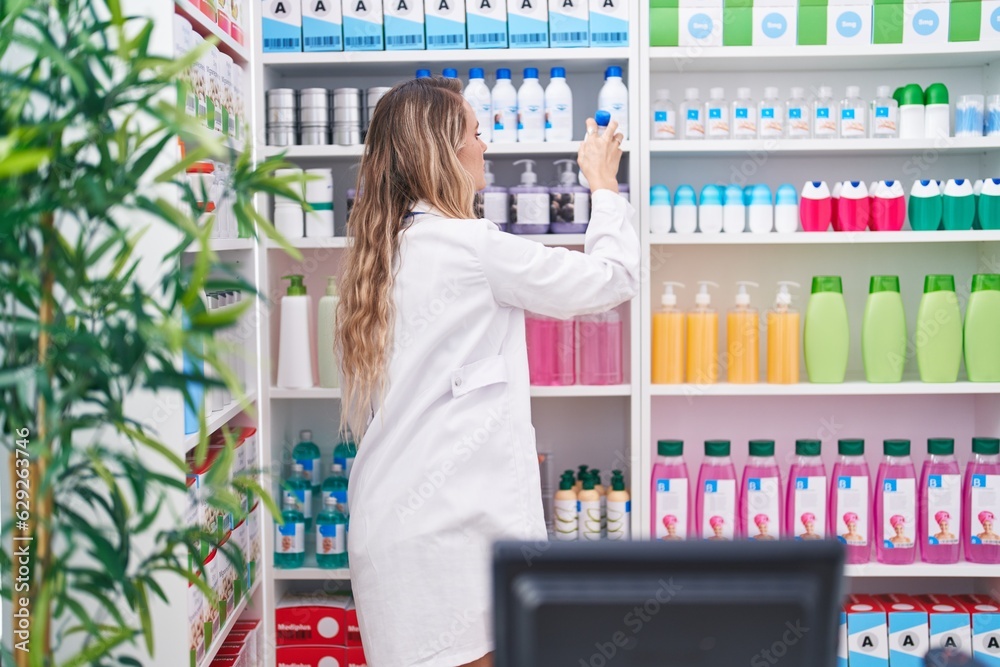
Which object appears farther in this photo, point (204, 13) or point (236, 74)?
point (236, 74)

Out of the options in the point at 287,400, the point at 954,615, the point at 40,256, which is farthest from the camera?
the point at 287,400

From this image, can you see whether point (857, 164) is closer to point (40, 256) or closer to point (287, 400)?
point (287, 400)

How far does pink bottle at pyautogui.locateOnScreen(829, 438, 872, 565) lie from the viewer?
109 inches

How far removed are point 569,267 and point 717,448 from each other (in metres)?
1.04

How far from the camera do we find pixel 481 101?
269 cm

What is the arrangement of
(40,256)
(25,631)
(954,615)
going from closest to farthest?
(40,256)
(25,631)
(954,615)

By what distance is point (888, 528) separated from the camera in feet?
9.10

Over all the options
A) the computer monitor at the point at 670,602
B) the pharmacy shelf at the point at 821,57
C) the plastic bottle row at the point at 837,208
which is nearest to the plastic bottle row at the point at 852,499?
the plastic bottle row at the point at 837,208

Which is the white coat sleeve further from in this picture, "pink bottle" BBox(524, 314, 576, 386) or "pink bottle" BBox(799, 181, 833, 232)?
"pink bottle" BBox(799, 181, 833, 232)

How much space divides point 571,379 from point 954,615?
125 centimetres

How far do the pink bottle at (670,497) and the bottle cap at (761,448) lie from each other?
0.66 ft

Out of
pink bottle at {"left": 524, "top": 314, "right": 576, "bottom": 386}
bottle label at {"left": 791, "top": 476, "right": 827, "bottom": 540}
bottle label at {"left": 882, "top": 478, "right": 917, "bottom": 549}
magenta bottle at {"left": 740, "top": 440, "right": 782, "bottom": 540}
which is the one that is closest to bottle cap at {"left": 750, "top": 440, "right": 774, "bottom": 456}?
magenta bottle at {"left": 740, "top": 440, "right": 782, "bottom": 540}

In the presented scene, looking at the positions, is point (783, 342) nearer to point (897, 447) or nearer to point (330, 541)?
point (897, 447)

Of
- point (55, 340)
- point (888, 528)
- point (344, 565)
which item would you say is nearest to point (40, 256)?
point (55, 340)
